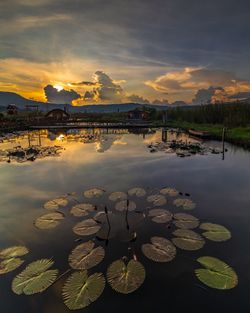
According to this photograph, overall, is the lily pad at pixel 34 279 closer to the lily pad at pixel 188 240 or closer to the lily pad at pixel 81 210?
the lily pad at pixel 81 210

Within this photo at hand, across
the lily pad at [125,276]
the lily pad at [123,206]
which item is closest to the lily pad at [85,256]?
the lily pad at [125,276]

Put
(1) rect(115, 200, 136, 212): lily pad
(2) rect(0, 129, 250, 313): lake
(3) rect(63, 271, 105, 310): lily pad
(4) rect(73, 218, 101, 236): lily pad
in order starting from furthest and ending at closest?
(1) rect(115, 200, 136, 212): lily pad → (4) rect(73, 218, 101, 236): lily pad → (2) rect(0, 129, 250, 313): lake → (3) rect(63, 271, 105, 310): lily pad

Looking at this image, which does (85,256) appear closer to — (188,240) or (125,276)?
(125,276)

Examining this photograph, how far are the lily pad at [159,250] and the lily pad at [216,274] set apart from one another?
695 millimetres

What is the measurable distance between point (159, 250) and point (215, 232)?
81.5 inches

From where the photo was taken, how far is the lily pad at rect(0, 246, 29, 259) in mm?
5748

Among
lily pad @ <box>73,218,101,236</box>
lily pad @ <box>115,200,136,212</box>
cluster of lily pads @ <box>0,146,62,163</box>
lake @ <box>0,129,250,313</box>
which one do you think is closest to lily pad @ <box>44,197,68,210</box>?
lake @ <box>0,129,250,313</box>

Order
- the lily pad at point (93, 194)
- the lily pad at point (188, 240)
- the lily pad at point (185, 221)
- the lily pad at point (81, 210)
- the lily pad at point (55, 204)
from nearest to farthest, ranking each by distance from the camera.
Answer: the lily pad at point (188, 240) → the lily pad at point (185, 221) → the lily pad at point (81, 210) → the lily pad at point (55, 204) → the lily pad at point (93, 194)

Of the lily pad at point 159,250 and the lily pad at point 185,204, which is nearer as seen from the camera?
the lily pad at point 159,250

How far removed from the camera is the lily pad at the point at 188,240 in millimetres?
5906

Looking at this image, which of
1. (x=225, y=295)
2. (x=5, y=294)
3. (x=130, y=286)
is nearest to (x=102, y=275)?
(x=130, y=286)

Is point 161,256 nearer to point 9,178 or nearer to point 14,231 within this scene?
point 14,231

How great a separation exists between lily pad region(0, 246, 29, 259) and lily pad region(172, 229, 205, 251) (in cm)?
408

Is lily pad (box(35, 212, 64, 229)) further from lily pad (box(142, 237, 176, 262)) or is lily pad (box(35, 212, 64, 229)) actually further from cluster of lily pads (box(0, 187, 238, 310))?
lily pad (box(142, 237, 176, 262))
